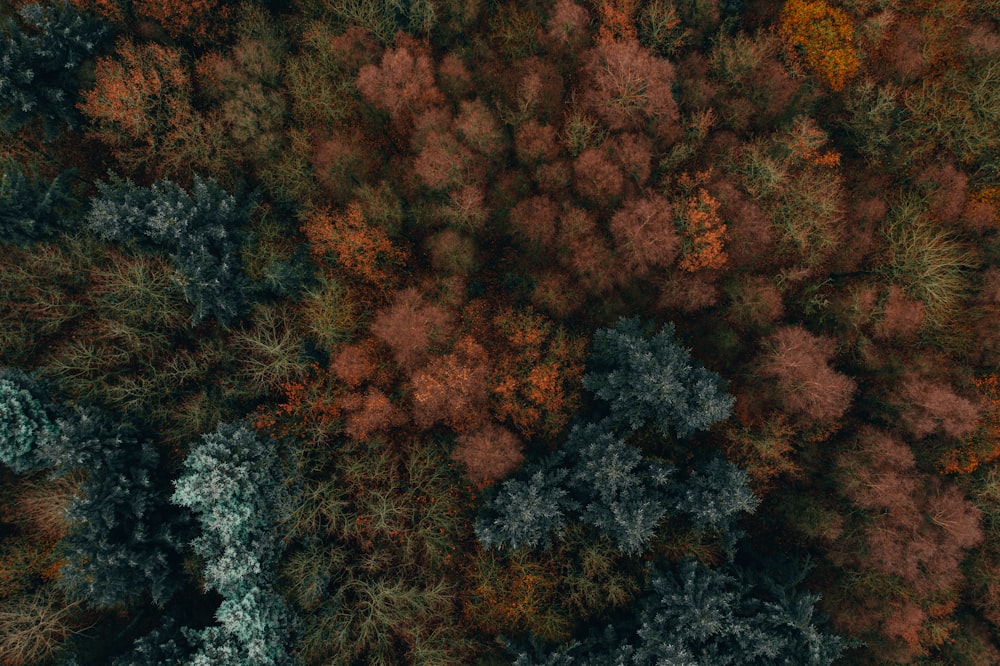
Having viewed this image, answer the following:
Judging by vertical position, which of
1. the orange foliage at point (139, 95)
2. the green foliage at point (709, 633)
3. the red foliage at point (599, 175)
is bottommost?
the green foliage at point (709, 633)

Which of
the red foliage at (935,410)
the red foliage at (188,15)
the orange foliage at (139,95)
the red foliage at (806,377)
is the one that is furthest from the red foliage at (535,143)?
the red foliage at (935,410)

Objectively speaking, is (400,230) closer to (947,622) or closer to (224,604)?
(224,604)

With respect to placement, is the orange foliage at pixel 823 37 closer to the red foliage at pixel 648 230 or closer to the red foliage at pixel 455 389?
the red foliage at pixel 648 230

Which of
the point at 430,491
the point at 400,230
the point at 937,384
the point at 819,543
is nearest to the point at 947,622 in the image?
the point at 819,543

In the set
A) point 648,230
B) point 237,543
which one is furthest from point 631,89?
point 237,543

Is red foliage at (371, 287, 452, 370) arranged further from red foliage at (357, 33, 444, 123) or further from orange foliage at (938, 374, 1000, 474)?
orange foliage at (938, 374, 1000, 474)
